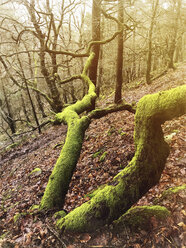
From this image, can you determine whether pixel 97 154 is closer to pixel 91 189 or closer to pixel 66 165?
pixel 91 189

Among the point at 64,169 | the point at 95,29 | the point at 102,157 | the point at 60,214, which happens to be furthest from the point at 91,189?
the point at 95,29

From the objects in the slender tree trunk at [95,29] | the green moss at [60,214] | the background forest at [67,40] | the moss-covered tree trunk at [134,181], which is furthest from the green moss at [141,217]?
the slender tree trunk at [95,29]

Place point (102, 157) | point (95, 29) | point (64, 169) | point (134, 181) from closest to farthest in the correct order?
point (134, 181) < point (64, 169) < point (102, 157) < point (95, 29)

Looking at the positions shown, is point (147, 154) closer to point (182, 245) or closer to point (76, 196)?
point (182, 245)

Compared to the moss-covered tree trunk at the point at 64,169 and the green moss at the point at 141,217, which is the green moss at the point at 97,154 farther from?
the green moss at the point at 141,217

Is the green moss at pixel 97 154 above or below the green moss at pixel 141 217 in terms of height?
below

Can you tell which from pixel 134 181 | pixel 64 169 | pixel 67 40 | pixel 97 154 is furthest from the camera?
pixel 67 40

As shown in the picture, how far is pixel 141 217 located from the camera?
3.02 metres

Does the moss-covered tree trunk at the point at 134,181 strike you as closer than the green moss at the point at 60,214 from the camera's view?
Yes

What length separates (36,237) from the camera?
10.8ft

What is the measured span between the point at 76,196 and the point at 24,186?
297cm

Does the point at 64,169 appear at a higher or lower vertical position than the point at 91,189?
higher

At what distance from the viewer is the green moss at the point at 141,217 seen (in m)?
2.94

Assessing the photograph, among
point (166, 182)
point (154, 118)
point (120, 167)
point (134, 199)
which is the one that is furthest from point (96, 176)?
point (154, 118)
